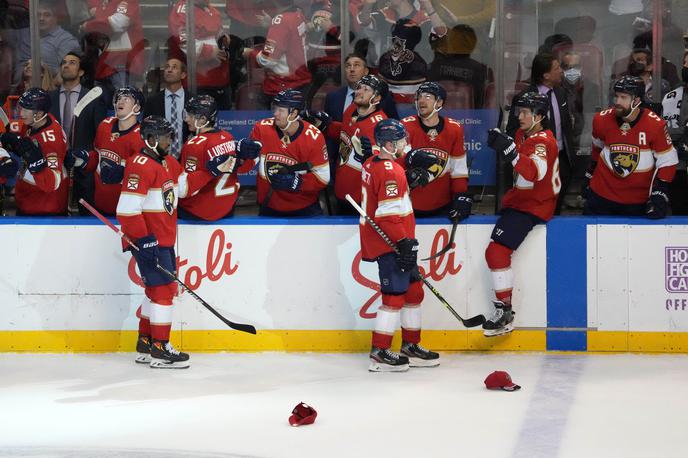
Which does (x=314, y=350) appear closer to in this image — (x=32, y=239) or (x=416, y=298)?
(x=416, y=298)

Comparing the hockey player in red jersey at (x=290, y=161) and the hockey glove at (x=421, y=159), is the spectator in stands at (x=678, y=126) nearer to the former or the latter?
the hockey glove at (x=421, y=159)

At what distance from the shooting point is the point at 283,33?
7.99 meters

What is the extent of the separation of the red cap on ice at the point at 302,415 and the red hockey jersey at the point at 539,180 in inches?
81.4

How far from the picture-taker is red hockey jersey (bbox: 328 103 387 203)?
7333 millimetres

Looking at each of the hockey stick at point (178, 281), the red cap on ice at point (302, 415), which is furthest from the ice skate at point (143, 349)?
the red cap on ice at point (302, 415)

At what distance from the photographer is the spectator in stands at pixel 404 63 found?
7.85m

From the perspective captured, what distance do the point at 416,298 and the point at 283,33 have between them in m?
2.12

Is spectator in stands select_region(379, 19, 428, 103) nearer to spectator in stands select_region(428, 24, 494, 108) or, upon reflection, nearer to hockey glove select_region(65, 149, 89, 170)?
spectator in stands select_region(428, 24, 494, 108)

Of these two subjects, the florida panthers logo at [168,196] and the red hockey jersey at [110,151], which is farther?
the red hockey jersey at [110,151]

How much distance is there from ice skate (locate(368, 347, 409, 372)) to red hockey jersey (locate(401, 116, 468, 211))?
1.04 metres

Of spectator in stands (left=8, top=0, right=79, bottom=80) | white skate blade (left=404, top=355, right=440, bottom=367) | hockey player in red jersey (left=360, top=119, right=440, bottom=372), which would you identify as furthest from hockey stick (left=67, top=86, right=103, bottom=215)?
white skate blade (left=404, top=355, right=440, bottom=367)

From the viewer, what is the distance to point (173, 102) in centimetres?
794

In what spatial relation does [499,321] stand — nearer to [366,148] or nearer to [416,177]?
[416,177]

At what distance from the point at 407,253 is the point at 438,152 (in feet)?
3.10
